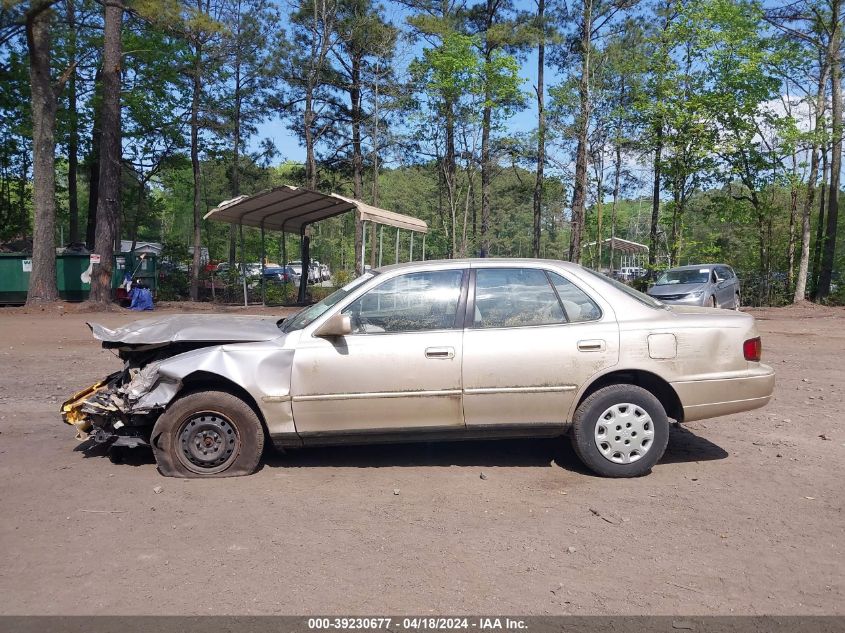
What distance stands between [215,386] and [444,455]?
1.96 metres

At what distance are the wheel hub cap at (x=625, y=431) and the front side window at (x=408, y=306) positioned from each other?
136cm

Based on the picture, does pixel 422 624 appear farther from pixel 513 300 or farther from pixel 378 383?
pixel 513 300

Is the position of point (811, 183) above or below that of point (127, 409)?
above

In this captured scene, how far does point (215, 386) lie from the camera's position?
4.93 m

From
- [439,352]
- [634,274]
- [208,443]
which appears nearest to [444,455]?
[439,352]

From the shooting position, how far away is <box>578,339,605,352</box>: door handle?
4785 mm

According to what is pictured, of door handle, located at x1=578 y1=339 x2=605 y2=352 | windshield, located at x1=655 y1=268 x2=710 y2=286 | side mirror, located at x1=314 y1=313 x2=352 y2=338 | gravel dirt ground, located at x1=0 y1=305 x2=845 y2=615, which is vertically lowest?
gravel dirt ground, located at x1=0 y1=305 x2=845 y2=615

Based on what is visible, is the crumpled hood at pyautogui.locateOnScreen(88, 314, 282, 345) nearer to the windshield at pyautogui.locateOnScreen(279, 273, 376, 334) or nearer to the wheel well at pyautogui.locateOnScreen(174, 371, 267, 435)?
the windshield at pyautogui.locateOnScreen(279, 273, 376, 334)

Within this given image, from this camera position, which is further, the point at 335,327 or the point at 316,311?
the point at 316,311

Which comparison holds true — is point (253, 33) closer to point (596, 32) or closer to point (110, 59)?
point (110, 59)

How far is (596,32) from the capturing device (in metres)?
25.2

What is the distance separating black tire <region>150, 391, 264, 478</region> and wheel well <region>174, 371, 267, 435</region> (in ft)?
0.21

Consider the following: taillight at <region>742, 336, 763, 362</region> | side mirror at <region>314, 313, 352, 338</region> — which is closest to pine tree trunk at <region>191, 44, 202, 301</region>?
side mirror at <region>314, 313, 352, 338</region>

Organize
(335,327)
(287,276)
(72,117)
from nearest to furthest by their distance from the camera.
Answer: (335,327), (72,117), (287,276)
